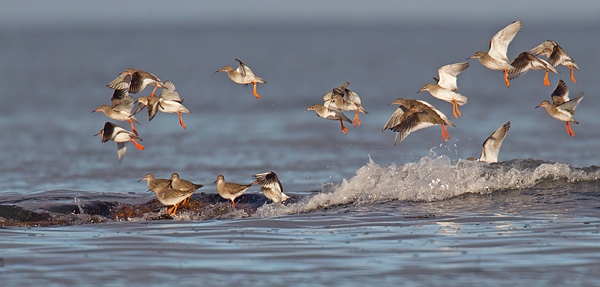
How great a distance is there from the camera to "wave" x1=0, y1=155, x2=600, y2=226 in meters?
12.9

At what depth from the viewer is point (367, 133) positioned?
24250mm

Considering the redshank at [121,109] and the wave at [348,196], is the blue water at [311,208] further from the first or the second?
the redshank at [121,109]

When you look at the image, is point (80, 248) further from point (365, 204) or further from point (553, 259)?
point (553, 259)

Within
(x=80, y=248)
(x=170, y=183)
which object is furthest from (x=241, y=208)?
(x=80, y=248)

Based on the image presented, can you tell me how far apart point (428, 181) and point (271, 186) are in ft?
8.08

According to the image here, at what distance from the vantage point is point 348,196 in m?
13.4

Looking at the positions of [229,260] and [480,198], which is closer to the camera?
[229,260]

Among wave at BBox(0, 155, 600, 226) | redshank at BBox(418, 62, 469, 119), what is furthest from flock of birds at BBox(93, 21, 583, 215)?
wave at BBox(0, 155, 600, 226)

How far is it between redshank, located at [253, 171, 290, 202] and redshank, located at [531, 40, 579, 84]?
176 inches

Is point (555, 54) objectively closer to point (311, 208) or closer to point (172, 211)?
point (311, 208)

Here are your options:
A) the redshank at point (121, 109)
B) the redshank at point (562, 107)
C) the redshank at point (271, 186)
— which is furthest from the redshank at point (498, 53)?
the redshank at point (121, 109)

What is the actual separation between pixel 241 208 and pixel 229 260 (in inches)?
167

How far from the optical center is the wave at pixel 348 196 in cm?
1291

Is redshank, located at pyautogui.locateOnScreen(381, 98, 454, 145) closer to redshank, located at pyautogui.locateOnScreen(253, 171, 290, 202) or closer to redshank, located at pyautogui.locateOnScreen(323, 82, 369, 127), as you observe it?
redshank, located at pyautogui.locateOnScreen(323, 82, 369, 127)
